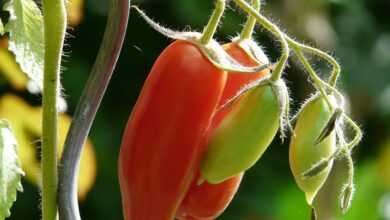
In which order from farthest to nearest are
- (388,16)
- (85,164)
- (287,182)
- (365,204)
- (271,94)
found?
(388,16) < (287,182) < (365,204) < (85,164) < (271,94)

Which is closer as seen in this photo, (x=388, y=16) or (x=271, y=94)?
(x=271, y=94)

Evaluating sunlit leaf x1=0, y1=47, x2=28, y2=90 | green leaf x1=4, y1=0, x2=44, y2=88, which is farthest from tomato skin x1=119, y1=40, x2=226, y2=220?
sunlit leaf x1=0, y1=47, x2=28, y2=90

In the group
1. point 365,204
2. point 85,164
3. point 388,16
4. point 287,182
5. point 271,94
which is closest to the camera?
point 271,94

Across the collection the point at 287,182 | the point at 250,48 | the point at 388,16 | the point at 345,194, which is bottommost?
the point at 287,182

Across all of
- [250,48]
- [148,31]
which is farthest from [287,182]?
[250,48]

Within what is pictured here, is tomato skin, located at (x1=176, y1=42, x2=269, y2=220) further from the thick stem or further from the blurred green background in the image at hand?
the blurred green background

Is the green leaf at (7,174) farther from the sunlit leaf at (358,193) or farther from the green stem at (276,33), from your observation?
the sunlit leaf at (358,193)

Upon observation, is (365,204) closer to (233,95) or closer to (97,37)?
(97,37)
